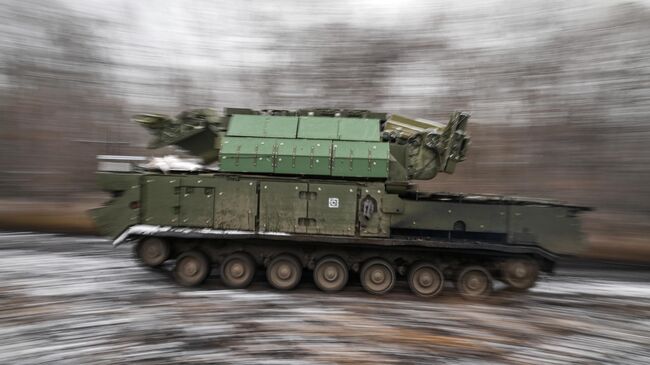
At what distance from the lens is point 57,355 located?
213 inches

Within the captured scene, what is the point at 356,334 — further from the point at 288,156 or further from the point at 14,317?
the point at 14,317

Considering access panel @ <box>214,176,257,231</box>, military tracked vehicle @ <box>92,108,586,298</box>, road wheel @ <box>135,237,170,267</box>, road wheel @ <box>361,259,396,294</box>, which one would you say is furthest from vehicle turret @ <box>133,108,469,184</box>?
road wheel @ <box>135,237,170,267</box>

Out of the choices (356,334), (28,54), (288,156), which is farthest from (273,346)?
(28,54)

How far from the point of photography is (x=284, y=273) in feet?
28.9

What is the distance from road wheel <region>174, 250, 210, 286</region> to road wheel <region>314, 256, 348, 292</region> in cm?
210

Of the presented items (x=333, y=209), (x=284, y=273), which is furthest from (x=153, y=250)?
(x=333, y=209)

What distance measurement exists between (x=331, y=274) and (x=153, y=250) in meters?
3.36

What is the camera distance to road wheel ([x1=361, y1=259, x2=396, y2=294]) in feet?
28.5

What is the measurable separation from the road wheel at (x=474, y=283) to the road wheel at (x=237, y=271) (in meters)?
3.86

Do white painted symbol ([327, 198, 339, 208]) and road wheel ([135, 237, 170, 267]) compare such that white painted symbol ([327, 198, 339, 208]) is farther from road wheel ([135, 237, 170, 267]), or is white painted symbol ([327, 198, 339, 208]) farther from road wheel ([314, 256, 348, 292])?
road wheel ([135, 237, 170, 267])

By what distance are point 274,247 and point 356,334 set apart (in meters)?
2.91

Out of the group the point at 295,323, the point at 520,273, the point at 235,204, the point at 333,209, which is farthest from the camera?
the point at 520,273

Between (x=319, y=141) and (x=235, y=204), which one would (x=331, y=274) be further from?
(x=319, y=141)

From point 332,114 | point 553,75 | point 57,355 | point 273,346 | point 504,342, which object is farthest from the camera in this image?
point 553,75
